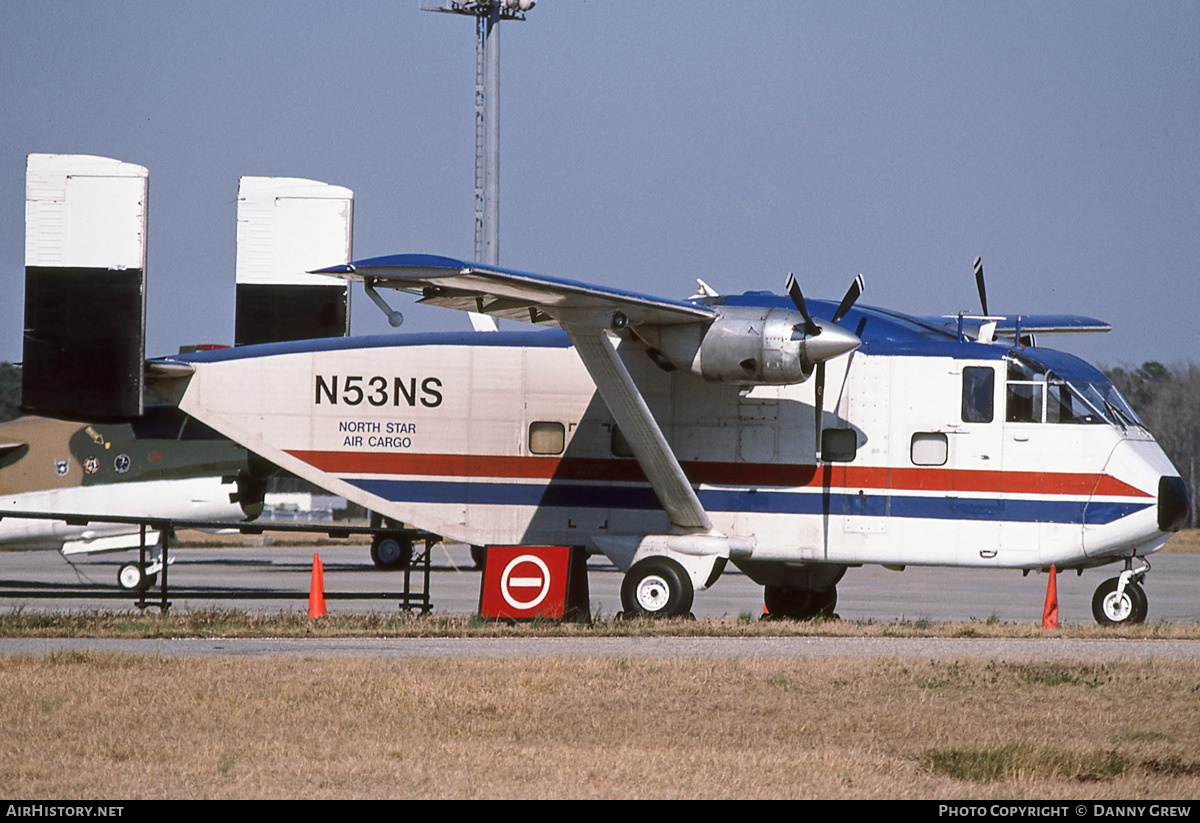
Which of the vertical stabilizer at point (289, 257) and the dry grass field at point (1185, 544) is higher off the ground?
the vertical stabilizer at point (289, 257)

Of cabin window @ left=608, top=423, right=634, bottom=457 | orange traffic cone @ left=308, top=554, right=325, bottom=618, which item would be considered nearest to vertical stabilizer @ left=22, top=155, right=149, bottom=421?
orange traffic cone @ left=308, top=554, right=325, bottom=618

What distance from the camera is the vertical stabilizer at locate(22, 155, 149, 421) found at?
17641 mm

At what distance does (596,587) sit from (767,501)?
9.76m

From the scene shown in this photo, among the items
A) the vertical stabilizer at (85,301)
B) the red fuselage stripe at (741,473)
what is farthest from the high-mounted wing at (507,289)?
the vertical stabilizer at (85,301)

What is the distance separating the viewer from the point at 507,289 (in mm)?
14523

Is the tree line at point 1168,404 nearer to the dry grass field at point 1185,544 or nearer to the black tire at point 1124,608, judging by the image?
the dry grass field at point 1185,544

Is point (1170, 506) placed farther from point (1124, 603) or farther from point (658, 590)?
point (658, 590)

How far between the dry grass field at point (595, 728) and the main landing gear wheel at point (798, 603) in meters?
6.67

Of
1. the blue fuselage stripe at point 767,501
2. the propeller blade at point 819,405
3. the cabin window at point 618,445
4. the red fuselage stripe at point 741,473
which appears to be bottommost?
the blue fuselage stripe at point 767,501

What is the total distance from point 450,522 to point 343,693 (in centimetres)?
733

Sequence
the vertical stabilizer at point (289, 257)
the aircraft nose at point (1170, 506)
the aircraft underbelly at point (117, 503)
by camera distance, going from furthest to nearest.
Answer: the aircraft underbelly at point (117, 503)
the vertical stabilizer at point (289, 257)
the aircraft nose at point (1170, 506)

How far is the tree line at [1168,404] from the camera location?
81875 mm

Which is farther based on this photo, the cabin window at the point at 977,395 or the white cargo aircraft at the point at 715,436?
the cabin window at the point at 977,395

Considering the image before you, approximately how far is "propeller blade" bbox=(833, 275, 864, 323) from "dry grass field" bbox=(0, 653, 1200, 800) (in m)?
5.57
